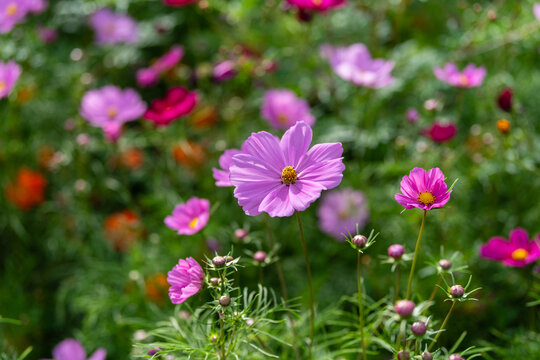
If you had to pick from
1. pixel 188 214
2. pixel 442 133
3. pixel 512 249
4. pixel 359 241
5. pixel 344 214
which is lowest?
pixel 344 214

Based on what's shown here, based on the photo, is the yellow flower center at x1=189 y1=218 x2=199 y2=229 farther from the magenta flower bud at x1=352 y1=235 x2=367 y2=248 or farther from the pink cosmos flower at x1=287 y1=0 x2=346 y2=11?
the pink cosmos flower at x1=287 y1=0 x2=346 y2=11

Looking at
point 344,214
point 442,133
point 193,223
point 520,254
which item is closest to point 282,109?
point 344,214

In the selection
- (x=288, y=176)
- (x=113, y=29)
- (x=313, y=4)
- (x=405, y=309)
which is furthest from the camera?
(x=113, y=29)

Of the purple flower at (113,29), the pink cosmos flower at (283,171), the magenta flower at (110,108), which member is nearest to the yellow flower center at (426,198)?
the pink cosmos flower at (283,171)

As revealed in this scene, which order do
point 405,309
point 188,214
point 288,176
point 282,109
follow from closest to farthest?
1. point 405,309
2. point 288,176
3. point 188,214
4. point 282,109

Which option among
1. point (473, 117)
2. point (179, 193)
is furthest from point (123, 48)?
point (473, 117)

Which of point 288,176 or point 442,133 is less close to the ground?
point 288,176

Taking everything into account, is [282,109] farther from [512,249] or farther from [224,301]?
[224,301]

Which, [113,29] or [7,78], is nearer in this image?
[7,78]
